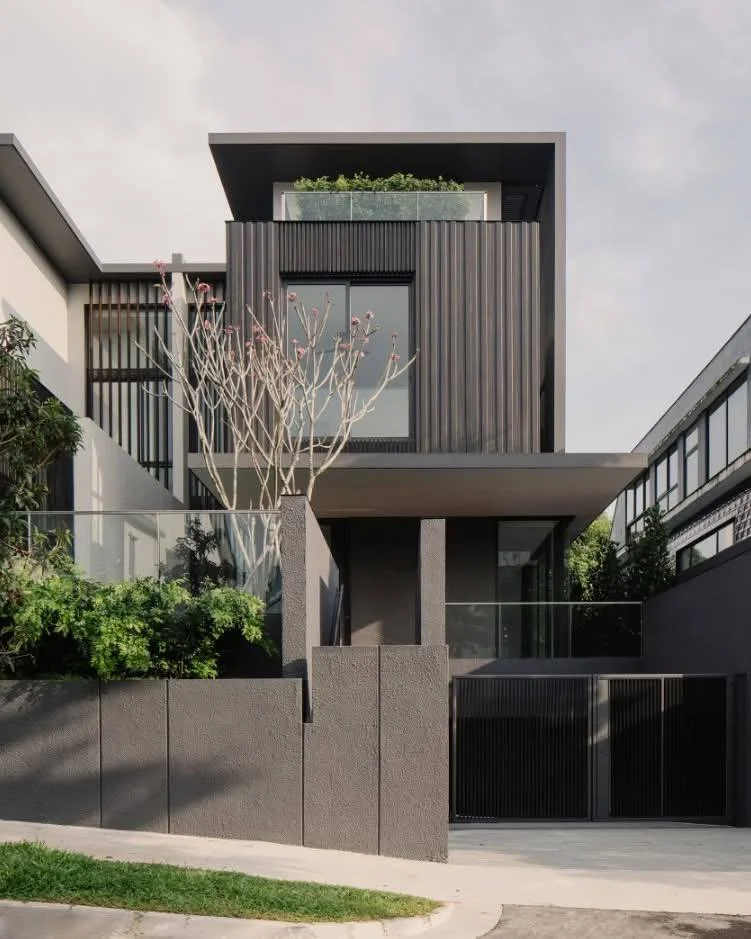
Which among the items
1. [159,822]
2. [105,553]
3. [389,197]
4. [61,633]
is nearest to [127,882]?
[159,822]

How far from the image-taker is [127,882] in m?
7.66

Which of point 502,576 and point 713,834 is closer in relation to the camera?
point 713,834

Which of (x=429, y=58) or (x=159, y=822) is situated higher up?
(x=429, y=58)

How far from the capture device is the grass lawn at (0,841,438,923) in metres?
7.29

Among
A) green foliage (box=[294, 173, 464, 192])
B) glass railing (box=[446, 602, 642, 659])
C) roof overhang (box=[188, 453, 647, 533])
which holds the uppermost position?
green foliage (box=[294, 173, 464, 192])

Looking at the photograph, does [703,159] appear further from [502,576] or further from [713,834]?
[713,834]

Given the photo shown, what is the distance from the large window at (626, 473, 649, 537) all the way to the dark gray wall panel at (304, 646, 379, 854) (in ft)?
81.9

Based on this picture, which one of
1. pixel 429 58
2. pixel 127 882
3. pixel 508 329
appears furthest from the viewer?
pixel 508 329

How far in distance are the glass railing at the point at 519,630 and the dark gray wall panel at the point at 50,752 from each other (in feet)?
31.2

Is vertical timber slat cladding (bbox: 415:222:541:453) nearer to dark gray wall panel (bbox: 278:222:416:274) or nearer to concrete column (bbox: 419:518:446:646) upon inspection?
dark gray wall panel (bbox: 278:222:416:274)

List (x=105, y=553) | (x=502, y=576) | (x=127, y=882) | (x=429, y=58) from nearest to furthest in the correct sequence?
(x=127, y=882)
(x=105, y=553)
(x=429, y=58)
(x=502, y=576)

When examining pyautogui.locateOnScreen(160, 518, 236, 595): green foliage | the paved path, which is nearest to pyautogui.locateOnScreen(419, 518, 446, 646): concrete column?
pyautogui.locateOnScreen(160, 518, 236, 595): green foliage

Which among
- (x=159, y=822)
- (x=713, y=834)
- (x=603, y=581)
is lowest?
(x=713, y=834)

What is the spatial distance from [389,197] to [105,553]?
9586mm
